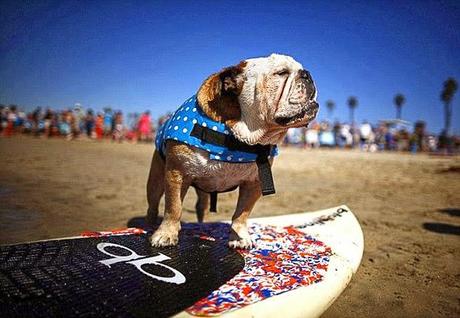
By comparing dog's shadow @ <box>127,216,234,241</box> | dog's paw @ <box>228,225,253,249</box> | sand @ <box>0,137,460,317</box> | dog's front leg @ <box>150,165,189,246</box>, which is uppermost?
dog's front leg @ <box>150,165,189,246</box>

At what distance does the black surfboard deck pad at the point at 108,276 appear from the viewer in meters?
1.38

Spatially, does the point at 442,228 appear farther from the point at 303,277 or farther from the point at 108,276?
the point at 108,276

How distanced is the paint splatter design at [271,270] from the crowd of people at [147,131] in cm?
1701

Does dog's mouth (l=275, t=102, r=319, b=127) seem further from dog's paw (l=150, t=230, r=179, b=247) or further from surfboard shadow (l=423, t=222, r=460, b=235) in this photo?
surfboard shadow (l=423, t=222, r=460, b=235)

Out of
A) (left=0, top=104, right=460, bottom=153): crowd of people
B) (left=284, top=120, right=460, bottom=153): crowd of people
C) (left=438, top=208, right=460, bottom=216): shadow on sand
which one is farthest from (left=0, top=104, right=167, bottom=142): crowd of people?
(left=438, top=208, right=460, bottom=216): shadow on sand

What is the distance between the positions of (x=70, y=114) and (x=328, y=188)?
765 inches

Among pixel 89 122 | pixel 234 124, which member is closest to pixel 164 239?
pixel 234 124

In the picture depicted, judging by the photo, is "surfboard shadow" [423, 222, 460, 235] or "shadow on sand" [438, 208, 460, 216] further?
"shadow on sand" [438, 208, 460, 216]

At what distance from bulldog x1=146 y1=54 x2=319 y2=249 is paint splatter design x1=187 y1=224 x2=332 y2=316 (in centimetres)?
54

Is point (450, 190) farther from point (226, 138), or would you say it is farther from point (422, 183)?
point (226, 138)

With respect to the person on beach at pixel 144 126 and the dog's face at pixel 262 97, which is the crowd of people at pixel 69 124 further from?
the dog's face at pixel 262 97

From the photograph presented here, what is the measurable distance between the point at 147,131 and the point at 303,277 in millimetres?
21629

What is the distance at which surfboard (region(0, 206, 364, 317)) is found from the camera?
1420mm

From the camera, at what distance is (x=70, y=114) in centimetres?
2095
